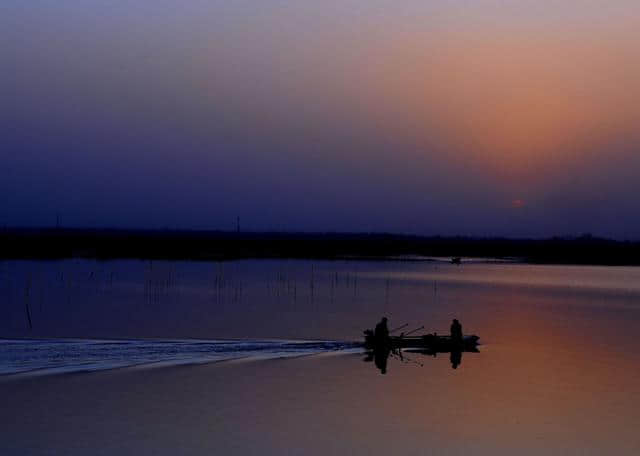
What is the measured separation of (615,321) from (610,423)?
67.9ft

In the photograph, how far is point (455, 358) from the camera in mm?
28078

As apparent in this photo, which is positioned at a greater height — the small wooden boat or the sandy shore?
the small wooden boat

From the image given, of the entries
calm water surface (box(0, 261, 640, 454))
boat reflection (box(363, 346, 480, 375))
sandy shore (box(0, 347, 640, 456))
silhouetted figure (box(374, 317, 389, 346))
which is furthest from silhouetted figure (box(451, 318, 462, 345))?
sandy shore (box(0, 347, 640, 456))

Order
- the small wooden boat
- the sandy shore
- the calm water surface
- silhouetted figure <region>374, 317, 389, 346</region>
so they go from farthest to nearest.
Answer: the small wooden boat
silhouetted figure <region>374, 317, 389, 346</region>
the calm water surface
the sandy shore

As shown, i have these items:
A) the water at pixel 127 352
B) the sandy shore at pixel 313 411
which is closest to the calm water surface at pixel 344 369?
the sandy shore at pixel 313 411

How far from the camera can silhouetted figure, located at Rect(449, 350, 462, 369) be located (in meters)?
26.8

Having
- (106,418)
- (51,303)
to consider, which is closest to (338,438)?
(106,418)

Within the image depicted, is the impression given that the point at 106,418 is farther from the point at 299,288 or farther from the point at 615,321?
the point at 299,288

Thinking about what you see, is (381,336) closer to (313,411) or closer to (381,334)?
(381,334)

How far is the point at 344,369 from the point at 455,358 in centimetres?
472

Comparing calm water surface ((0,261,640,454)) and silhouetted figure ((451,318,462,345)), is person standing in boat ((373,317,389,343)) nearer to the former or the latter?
calm water surface ((0,261,640,454))

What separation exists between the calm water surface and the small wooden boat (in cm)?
68

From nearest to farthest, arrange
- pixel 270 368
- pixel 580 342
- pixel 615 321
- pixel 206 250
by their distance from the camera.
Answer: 1. pixel 270 368
2. pixel 580 342
3. pixel 615 321
4. pixel 206 250

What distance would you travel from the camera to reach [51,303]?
3997cm
